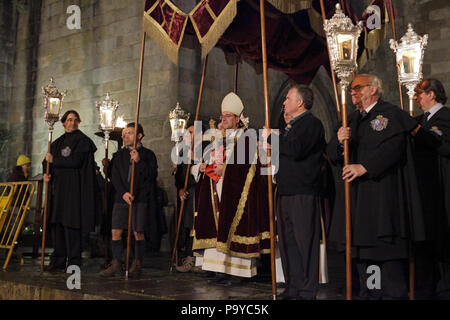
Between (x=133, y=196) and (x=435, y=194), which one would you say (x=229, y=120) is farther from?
(x=435, y=194)

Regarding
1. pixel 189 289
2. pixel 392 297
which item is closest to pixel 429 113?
pixel 392 297

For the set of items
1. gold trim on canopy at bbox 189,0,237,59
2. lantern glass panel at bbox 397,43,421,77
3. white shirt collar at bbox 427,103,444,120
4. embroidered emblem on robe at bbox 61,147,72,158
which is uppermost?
gold trim on canopy at bbox 189,0,237,59

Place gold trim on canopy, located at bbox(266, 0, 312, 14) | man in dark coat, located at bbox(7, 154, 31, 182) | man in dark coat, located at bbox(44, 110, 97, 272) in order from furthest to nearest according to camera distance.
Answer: man in dark coat, located at bbox(7, 154, 31, 182), man in dark coat, located at bbox(44, 110, 97, 272), gold trim on canopy, located at bbox(266, 0, 312, 14)

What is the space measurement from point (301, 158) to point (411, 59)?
79.2 inches

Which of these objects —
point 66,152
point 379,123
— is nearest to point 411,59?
point 379,123

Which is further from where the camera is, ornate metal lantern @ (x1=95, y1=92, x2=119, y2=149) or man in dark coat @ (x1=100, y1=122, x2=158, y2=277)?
ornate metal lantern @ (x1=95, y1=92, x2=119, y2=149)

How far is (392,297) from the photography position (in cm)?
380

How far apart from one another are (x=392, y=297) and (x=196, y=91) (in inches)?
283

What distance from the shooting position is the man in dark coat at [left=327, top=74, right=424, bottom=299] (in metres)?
3.81

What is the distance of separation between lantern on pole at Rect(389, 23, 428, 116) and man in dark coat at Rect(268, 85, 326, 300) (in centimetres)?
156

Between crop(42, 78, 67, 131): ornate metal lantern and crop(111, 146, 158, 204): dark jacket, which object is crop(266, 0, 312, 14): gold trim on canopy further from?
crop(42, 78, 67, 131): ornate metal lantern

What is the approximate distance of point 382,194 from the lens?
3.88 m

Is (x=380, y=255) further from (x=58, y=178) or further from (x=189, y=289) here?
(x=58, y=178)

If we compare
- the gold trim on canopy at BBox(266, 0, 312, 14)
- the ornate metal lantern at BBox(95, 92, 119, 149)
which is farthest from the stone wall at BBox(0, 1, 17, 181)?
the gold trim on canopy at BBox(266, 0, 312, 14)
